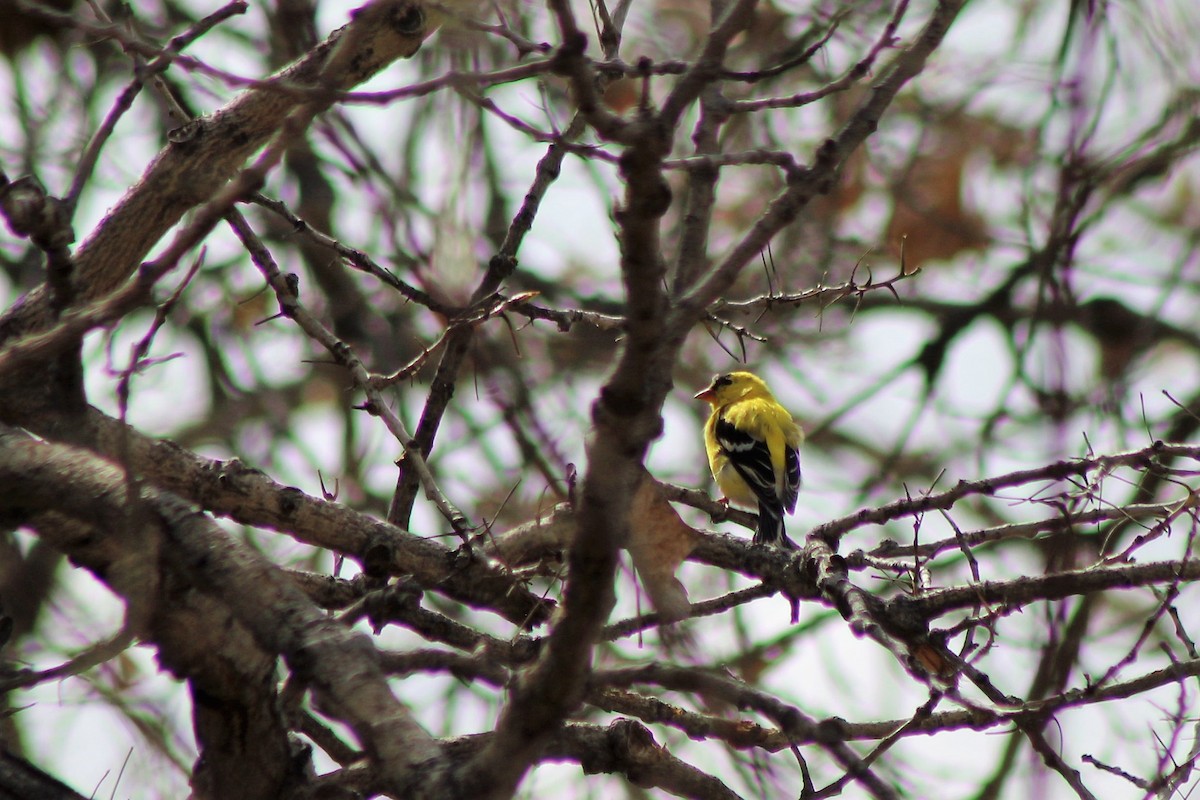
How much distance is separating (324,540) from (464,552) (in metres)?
0.43

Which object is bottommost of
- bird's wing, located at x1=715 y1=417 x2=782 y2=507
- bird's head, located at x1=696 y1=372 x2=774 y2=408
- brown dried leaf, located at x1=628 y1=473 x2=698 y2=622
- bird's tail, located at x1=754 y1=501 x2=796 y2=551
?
brown dried leaf, located at x1=628 y1=473 x2=698 y2=622

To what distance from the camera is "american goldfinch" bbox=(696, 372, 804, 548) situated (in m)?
8.23

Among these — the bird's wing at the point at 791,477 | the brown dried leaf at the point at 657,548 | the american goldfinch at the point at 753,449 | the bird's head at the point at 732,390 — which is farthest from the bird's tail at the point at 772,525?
the brown dried leaf at the point at 657,548

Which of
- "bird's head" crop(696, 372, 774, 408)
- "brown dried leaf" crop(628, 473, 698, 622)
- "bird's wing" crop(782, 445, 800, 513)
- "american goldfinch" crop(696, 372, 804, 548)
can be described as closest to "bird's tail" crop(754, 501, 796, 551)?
"american goldfinch" crop(696, 372, 804, 548)

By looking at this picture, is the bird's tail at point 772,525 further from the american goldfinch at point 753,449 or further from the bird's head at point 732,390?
the bird's head at point 732,390

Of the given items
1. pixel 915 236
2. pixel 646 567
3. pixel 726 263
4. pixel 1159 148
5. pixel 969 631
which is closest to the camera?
pixel 726 263

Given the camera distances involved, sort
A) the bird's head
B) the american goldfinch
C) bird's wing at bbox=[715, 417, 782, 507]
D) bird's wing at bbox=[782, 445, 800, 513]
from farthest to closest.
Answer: the bird's head
bird's wing at bbox=[782, 445, 800, 513]
the american goldfinch
bird's wing at bbox=[715, 417, 782, 507]

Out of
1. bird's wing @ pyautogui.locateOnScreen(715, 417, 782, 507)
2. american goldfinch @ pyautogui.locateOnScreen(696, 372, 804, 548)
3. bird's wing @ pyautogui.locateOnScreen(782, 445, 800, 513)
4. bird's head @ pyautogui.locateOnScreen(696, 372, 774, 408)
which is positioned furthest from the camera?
bird's head @ pyautogui.locateOnScreen(696, 372, 774, 408)

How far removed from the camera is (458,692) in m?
8.58

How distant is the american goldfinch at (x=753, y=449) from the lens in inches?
324

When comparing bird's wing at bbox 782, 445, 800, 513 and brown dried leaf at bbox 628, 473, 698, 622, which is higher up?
bird's wing at bbox 782, 445, 800, 513

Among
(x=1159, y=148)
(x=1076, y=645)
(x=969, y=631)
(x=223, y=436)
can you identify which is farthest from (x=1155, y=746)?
(x=223, y=436)

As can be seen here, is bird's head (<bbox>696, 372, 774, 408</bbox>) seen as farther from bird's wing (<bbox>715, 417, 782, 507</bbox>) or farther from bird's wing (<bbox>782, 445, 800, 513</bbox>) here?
bird's wing (<bbox>782, 445, 800, 513</bbox>)

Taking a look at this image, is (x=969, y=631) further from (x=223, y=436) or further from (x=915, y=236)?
(x=915, y=236)
